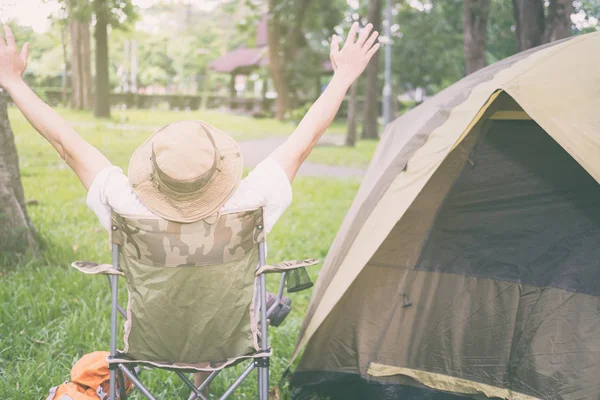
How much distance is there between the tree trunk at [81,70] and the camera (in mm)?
20422

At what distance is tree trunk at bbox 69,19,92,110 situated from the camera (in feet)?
67.0

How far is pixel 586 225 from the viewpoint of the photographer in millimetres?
3240

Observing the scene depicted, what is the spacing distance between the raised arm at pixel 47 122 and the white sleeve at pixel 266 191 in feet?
1.63

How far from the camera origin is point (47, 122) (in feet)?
7.48

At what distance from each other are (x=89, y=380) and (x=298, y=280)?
0.90 metres

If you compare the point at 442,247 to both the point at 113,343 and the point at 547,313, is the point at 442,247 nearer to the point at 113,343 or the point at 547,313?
the point at 547,313

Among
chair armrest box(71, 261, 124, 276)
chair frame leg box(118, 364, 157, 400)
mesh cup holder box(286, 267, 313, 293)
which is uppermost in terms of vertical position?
chair armrest box(71, 261, 124, 276)

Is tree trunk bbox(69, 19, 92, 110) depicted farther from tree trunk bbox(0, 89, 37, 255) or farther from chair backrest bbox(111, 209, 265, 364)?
chair backrest bbox(111, 209, 265, 364)

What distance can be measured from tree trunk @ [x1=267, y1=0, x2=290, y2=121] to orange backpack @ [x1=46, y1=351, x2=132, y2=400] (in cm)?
2005

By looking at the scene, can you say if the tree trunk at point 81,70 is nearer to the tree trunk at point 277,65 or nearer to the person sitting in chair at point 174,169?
the tree trunk at point 277,65

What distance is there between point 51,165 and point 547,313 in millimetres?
7450

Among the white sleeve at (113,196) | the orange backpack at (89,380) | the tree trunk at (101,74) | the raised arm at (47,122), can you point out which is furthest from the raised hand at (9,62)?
the tree trunk at (101,74)

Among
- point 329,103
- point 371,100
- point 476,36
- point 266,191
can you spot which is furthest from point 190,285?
point 371,100

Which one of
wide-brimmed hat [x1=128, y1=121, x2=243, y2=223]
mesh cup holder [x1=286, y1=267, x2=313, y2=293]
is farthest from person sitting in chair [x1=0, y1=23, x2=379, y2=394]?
mesh cup holder [x1=286, y1=267, x2=313, y2=293]
